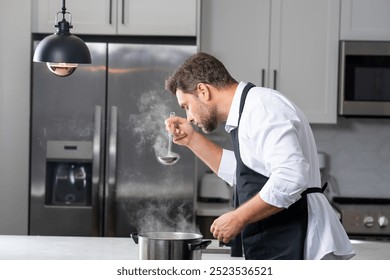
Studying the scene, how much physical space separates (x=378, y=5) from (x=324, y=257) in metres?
2.37

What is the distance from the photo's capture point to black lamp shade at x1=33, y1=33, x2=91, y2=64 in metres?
2.38

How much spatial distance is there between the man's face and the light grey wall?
1.91 metres

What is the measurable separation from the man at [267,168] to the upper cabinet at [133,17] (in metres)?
1.67

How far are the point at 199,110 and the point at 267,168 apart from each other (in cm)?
33

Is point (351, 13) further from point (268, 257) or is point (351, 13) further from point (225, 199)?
point (268, 257)

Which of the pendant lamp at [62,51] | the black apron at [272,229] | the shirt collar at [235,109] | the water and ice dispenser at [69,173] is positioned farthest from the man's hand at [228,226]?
the water and ice dispenser at [69,173]

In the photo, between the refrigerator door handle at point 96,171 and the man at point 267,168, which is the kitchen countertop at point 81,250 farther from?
the refrigerator door handle at point 96,171

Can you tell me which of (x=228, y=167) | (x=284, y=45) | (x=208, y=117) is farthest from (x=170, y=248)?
(x=284, y=45)

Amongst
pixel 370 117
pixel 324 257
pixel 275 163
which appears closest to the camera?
pixel 275 163

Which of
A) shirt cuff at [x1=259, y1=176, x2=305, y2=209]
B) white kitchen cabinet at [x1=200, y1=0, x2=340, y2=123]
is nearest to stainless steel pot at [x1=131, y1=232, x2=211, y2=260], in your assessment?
shirt cuff at [x1=259, y1=176, x2=305, y2=209]

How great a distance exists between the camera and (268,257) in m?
2.03

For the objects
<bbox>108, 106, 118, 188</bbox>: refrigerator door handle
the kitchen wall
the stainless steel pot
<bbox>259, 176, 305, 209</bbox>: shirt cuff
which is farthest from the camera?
the kitchen wall

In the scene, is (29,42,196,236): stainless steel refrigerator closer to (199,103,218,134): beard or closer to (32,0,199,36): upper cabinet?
(32,0,199,36): upper cabinet

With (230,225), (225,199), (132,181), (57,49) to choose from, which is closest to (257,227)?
(230,225)
